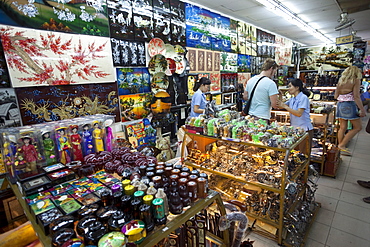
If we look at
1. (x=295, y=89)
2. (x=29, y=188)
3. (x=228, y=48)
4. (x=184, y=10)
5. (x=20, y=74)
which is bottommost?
(x=29, y=188)

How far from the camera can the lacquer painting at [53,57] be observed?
7.22 ft

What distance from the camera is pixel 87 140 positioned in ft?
6.04

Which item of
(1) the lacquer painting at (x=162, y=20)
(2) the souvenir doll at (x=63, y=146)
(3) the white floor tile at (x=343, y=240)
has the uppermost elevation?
(1) the lacquer painting at (x=162, y=20)

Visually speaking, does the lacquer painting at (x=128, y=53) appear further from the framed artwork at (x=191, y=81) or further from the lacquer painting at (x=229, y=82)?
the lacquer painting at (x=229, y=82)

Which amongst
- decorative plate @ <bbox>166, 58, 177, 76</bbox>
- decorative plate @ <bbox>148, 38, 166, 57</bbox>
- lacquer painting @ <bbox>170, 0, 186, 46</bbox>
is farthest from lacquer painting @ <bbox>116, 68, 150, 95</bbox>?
lacquer painting @ <bbox>170, 0, 186, 46</bbox>

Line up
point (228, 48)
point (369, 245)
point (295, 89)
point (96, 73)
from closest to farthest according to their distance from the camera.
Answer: point (369, 245) → point (96, 73) → point (295, 89) → point (228, 48)

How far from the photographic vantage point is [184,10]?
13.8 ft

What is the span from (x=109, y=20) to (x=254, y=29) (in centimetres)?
529

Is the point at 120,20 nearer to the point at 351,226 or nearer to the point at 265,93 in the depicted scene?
the point at 265,93

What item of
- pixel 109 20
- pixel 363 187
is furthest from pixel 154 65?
pixel 363 187

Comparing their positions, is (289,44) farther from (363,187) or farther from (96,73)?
(96,73)

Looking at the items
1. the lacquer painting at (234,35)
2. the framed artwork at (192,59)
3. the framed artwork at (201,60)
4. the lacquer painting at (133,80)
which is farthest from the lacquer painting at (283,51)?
the lacquer painting at (133,80)

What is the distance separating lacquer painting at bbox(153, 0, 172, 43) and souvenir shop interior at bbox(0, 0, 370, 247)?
3cm

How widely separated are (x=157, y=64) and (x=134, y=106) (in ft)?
3.01
